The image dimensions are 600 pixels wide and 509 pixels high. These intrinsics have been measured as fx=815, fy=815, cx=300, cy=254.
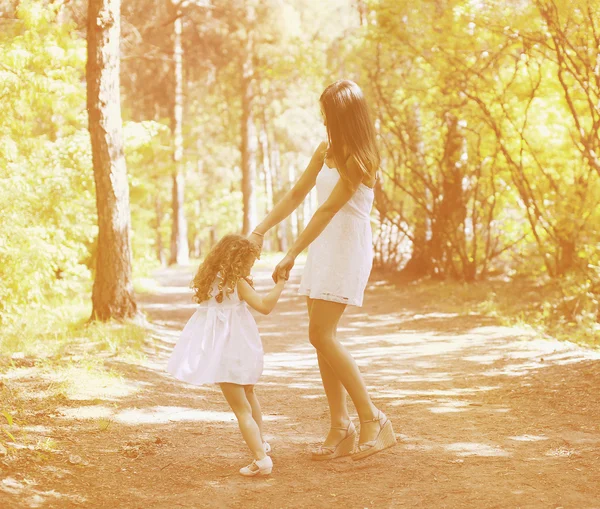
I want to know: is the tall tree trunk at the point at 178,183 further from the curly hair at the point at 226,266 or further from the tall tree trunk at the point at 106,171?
the curly hair at the point at 226,266

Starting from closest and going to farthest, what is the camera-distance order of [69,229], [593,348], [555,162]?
[593,348] → [69,229] → [555,162]

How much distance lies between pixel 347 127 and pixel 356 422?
2.18m

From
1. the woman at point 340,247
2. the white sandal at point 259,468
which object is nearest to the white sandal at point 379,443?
the woman at point 340,247

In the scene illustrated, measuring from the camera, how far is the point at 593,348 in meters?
8.16

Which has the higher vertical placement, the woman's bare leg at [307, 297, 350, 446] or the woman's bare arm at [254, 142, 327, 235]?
the woman's bare arm at [254, 142, 327, 235]

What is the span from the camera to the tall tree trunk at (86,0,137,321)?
31.2 ft

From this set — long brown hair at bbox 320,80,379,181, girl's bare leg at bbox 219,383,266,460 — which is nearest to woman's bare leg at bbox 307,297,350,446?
girl's bare leg at bbox 219,383,266,460

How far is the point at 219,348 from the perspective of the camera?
4375mm

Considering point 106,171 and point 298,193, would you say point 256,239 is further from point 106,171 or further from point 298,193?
point 106,171

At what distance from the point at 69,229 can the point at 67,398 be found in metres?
5.72

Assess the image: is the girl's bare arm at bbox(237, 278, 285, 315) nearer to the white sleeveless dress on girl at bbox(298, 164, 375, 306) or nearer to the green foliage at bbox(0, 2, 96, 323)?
the white sleeveless dress on girl at bbox(298, 164, 375, 306)

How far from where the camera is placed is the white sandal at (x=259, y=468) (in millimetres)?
4273

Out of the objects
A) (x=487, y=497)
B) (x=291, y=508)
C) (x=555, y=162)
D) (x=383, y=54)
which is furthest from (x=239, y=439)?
(x=383, y=54)

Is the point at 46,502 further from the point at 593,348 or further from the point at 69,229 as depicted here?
the point at 69,229
